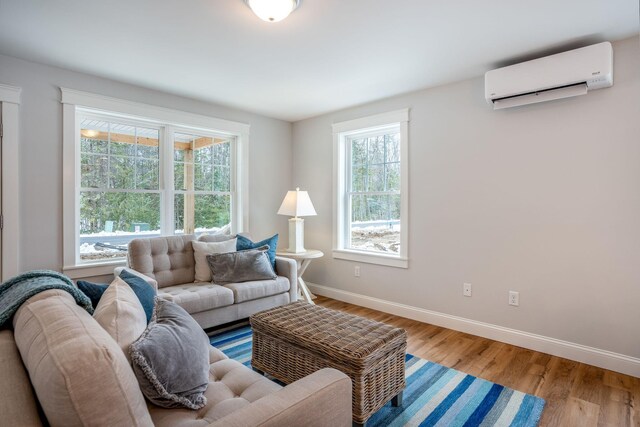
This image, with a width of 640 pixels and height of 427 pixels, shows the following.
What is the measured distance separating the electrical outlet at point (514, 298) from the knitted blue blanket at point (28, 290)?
3.15 metres

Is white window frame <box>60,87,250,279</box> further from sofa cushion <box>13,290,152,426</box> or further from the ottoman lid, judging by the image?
sofa cushion <box>13,290,152,426</box>

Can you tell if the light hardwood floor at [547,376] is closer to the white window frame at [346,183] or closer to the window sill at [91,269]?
the white window frame at [346,183]

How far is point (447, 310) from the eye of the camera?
3422 mm

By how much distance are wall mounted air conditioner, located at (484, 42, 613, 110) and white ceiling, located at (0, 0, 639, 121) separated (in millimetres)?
118

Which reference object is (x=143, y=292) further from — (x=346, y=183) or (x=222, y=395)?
(x=346, y=183)

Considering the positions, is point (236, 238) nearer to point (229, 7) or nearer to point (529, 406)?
point (229, 7)

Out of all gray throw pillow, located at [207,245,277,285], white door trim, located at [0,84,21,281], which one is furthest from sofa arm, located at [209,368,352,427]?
white door trim, located at [0,84,21,281]

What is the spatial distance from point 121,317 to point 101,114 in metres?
2.95

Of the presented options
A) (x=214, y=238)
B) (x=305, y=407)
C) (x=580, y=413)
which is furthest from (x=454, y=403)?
(x=214, y=238)

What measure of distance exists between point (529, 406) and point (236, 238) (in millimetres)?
2931

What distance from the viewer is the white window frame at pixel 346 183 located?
12.2 ft

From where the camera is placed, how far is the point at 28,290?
3.93ft

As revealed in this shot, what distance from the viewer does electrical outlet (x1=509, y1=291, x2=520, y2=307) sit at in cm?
297

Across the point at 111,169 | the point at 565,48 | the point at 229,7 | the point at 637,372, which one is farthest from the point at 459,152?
the point at 111,169
